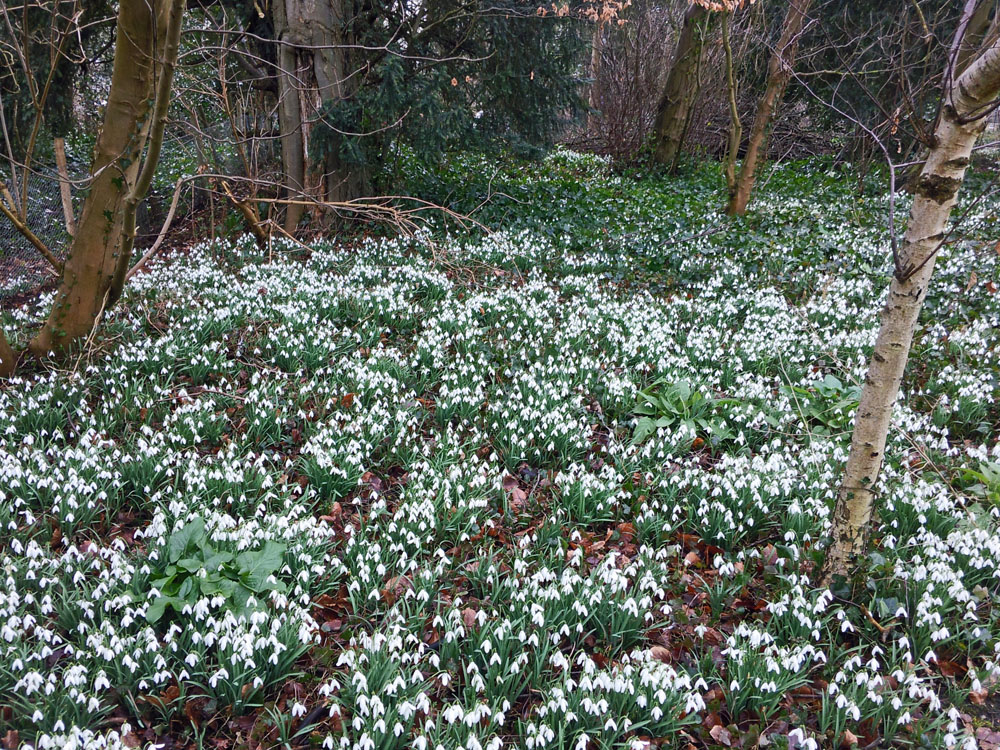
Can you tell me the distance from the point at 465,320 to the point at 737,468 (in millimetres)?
2733

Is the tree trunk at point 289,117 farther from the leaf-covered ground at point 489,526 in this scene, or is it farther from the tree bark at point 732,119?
the tree bark at point 732,119

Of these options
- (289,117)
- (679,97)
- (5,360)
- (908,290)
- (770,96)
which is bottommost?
(5,360)

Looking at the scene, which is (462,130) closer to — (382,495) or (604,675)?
(382,495)

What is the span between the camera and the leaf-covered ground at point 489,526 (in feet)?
7.57

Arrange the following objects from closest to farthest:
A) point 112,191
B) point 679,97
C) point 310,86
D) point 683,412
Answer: point 683,412 → point 112,191 → point 310,86 → point 679,97

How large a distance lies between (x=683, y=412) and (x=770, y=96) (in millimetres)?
5230

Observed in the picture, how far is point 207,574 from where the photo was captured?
2697 mm

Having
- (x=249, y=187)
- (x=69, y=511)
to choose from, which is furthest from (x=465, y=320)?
(x=249, y=187)

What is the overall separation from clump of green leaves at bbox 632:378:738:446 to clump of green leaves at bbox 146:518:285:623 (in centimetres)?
236

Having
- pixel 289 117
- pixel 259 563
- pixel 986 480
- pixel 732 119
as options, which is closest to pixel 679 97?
pixel 732 119

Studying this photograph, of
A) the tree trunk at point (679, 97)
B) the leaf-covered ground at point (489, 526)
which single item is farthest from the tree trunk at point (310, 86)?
the tree trunk at point (679, 97)

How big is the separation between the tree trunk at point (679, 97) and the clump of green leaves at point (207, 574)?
11539mm

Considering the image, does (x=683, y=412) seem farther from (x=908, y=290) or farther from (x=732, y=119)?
(x=732, y=119)

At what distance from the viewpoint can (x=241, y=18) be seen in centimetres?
870
